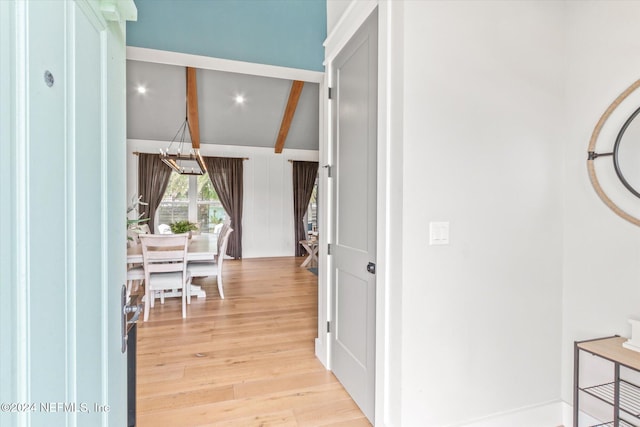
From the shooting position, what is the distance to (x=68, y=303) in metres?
0.63

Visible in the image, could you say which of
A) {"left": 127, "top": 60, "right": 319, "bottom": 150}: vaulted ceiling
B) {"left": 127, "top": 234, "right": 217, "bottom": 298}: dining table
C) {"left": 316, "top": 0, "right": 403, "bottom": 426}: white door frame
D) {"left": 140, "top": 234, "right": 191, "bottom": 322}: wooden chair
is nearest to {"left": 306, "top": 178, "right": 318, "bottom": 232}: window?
{"left": 127, "top": 60, "right": 319, "bottom": 150}: vaulted ceiling

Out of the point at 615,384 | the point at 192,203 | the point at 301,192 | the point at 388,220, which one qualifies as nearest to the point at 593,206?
the point at 615,384

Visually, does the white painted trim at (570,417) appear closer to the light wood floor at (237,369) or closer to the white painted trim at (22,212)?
the light wood floor at (237,369)

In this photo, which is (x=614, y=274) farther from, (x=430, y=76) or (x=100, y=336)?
(x=100, y=336)

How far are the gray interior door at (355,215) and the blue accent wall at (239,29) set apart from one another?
1.32 feet

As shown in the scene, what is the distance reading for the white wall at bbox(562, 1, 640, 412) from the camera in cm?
162

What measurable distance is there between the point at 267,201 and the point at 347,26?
626 centimetres

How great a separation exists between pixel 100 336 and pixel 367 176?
1.54 metres

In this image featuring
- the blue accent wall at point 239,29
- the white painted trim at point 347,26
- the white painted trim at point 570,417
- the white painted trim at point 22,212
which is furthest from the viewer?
the blue accent wall at point 239,29

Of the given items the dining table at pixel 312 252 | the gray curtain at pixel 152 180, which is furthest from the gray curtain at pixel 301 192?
the gray curtain at pixel 152 180

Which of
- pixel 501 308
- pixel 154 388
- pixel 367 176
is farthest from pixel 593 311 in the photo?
pixel 154 388

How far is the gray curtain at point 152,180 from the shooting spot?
7.14 m

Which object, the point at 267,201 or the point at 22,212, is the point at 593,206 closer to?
the point at 22,212

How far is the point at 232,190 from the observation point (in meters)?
7.82
